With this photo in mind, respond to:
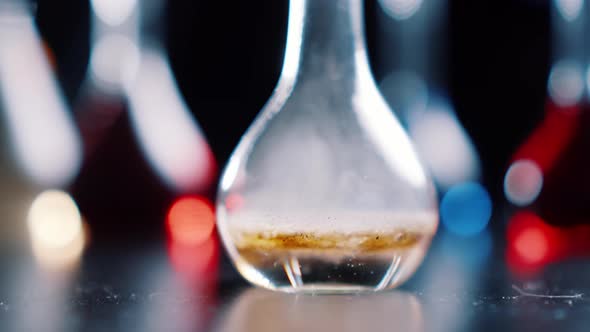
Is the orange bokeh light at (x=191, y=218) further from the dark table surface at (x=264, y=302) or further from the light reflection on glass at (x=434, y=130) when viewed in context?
the dark table surface at (x=264, y=302)

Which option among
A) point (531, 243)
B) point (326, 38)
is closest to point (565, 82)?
point (531, 243)

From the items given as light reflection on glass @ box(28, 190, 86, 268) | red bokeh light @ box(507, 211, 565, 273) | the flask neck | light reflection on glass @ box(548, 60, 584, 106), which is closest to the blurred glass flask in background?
light reflection on glass @ box(28, 190, 86, 268)

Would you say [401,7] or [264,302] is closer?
[264,302]

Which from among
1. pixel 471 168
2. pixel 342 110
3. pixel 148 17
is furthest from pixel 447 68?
pixel 342 110

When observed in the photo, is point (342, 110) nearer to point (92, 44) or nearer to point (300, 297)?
point (300, 297)

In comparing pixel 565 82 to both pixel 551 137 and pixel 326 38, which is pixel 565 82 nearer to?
pixel 551 137

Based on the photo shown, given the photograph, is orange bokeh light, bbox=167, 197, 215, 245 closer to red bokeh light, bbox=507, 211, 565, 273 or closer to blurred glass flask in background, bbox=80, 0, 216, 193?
blurred glass flask in background, bbox=80, 0, 216, 193
